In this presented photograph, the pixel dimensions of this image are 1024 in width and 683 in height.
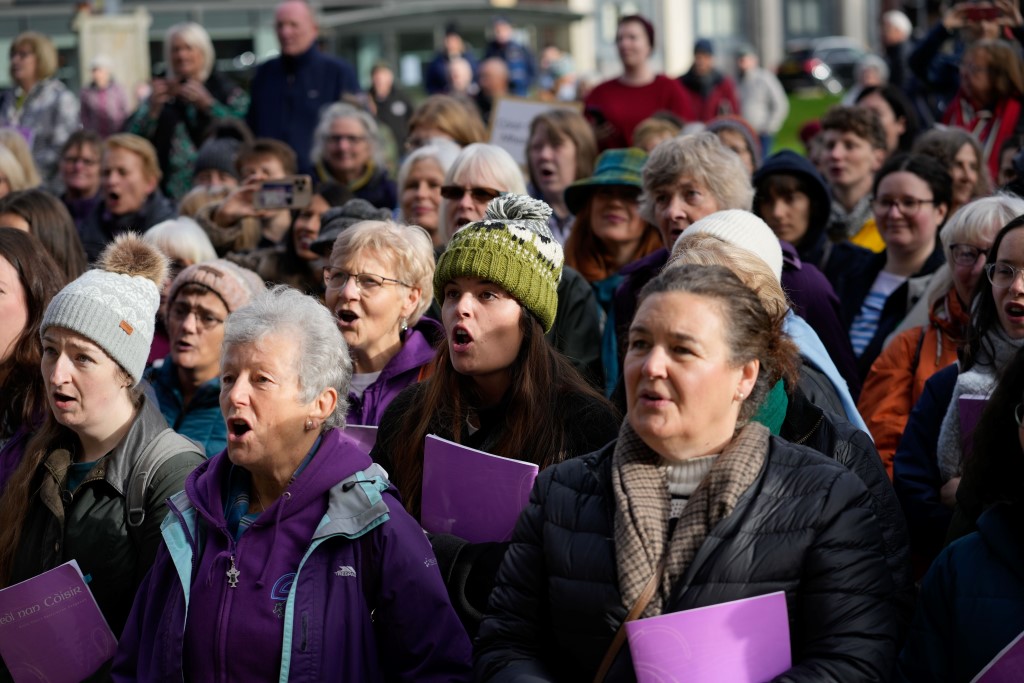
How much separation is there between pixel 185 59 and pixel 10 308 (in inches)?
229

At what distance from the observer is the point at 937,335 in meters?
5.58

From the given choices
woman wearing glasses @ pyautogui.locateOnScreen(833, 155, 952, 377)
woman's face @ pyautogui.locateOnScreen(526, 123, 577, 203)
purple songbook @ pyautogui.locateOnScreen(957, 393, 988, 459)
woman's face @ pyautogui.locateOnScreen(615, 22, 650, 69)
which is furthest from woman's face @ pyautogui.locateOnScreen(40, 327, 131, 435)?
woman's face @ pyautogui.locateOnScreen(615, 22, 650, 69)

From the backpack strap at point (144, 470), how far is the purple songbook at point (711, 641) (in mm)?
1852

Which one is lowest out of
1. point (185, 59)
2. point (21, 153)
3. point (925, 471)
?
point (925, 471)

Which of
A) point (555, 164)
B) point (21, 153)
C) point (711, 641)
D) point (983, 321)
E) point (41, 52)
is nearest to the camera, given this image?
point (711, 641)

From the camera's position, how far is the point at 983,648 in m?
3.25

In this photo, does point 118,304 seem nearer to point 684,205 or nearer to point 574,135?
point 684,205

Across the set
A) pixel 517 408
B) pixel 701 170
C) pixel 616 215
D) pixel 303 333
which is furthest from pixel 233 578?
pixel 616 215

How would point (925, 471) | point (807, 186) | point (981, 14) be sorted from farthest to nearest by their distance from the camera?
point (981, 14)
point (807, 186)
point (925, 471)

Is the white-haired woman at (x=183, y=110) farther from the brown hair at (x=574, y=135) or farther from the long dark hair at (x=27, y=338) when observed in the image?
the long dark hair at (x=27, y=338)

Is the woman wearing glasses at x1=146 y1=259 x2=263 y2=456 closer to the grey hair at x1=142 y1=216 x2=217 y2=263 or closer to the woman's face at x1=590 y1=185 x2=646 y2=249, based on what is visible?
the grey hair at x1=142 y1=216 x2=217 y2=263

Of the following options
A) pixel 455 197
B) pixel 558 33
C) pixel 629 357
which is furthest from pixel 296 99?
pixel 558 33

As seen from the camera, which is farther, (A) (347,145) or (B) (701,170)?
(A) (347,145)

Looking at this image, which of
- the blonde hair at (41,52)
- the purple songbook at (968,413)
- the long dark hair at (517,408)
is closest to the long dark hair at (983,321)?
the purple songbook at (968,413)
